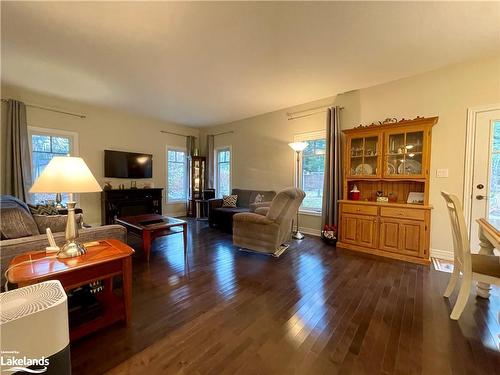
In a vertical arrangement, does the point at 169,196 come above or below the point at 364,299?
above

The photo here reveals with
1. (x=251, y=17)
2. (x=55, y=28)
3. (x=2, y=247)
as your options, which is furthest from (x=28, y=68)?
(x=251, y=17)

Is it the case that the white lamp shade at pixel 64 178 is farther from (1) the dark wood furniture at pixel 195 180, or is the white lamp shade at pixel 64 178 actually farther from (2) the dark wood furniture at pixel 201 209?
(1) the dark wood furniture at pixel 195 180

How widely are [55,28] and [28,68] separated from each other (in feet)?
4.82

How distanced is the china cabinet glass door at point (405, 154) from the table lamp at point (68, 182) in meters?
3.74

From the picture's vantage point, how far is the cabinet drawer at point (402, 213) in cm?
303

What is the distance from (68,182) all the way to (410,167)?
4.05 meters

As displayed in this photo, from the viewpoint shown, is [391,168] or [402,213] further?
[391,168]

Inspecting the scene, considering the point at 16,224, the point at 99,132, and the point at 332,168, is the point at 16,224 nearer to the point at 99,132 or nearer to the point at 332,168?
the point at 99,132

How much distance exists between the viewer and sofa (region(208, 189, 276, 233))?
4.64 m

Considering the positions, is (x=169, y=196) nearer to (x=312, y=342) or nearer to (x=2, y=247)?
(x=2, y=247)

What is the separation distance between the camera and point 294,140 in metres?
4.79

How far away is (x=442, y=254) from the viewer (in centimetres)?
321

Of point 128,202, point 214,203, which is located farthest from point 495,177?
point 128,202

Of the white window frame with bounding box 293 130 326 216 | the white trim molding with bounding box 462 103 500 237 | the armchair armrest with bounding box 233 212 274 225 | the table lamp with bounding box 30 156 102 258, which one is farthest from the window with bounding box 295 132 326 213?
the table lamp with bounding box 30 156 102 258
